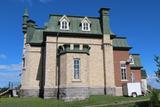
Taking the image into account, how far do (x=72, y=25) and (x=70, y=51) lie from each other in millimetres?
6275

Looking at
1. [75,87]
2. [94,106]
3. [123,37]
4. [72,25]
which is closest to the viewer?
[94,106]

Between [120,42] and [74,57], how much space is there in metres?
11.1

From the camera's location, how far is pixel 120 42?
144 feet

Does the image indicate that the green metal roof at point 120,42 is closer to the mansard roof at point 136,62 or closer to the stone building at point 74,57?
the stone building at point 74,57

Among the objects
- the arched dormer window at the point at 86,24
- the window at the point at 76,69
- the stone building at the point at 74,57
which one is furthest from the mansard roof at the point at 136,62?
the window at the point at 76,69

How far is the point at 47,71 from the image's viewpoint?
125ft

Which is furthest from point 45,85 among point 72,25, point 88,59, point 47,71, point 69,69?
point 72,25

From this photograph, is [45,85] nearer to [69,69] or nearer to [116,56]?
[69,69]

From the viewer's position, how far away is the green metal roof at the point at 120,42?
43.2 metres

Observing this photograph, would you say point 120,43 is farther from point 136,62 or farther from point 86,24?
point 136,62

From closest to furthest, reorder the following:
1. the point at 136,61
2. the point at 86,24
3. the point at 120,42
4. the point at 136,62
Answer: the point at 86,24 < the point at 120,42 < the point at 136,62 < the point at 136,61

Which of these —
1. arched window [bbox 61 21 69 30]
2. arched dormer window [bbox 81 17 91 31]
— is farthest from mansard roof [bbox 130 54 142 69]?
arched window [bbox 61 21 69 30]

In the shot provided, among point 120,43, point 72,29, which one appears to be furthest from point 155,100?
point 120,43

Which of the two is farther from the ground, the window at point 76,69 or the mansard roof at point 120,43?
the mansard roof at point 120,43
